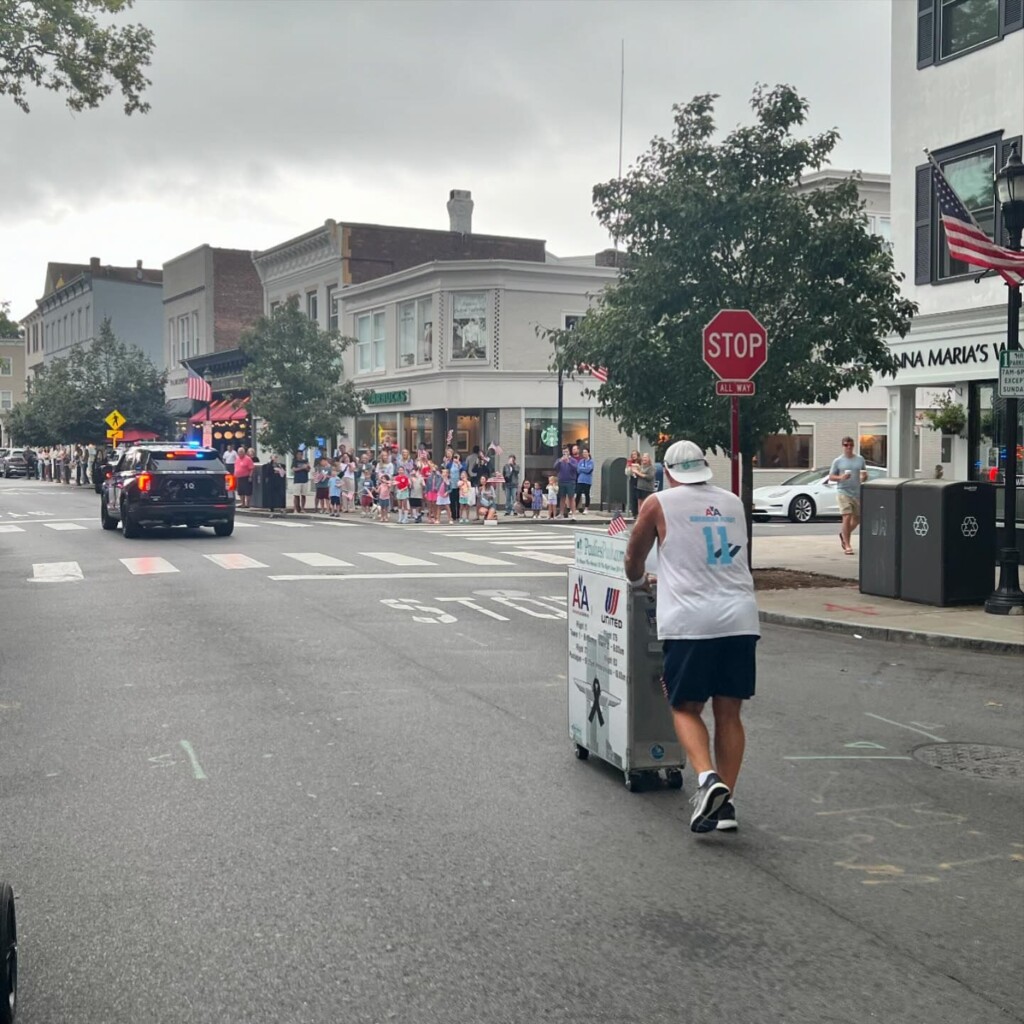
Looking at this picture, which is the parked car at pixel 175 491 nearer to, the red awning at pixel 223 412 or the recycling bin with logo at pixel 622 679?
the recycling bin with logo at pixel 622 679

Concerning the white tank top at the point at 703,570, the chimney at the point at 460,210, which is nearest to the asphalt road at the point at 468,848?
the white tank top at the point at 703,570

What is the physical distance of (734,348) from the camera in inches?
624

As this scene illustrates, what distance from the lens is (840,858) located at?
5.87 m

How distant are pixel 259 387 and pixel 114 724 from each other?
102 ft

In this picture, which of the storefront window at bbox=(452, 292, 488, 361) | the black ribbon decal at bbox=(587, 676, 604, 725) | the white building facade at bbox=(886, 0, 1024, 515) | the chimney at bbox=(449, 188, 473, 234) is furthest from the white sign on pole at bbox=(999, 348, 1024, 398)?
the chimney at bbox=(449, 188, 473, 234)

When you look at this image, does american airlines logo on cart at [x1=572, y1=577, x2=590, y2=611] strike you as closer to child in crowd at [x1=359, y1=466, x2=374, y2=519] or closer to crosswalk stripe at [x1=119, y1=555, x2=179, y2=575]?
crosswalk stripe at [x1=119, y1=555, x2=179, y2=575]

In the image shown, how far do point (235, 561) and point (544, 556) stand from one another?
17.0 feet

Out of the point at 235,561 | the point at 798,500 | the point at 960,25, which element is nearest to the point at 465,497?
the point at 798,500

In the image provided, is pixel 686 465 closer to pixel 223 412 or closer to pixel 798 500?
pixel 798 500

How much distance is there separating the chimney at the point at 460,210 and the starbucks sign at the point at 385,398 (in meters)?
11.2

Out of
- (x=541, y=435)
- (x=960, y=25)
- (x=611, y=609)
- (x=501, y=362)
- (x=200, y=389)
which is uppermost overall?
(x=960, y=25)

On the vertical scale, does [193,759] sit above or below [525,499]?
below

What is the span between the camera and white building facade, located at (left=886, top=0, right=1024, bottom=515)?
20297mm

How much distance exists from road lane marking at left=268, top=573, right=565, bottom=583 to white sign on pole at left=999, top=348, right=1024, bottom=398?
6654 millimetres
